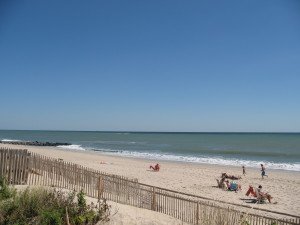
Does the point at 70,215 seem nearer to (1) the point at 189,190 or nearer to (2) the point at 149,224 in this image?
(2) the point at 149,224

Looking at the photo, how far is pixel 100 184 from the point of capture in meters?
13.2

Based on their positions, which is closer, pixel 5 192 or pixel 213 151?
pixel 5 192

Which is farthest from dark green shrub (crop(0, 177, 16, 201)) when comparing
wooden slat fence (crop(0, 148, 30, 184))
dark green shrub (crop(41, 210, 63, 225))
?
wooden slat fence (crop(0, 148, 30, 184))

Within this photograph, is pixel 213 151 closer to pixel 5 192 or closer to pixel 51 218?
pixel 5 192

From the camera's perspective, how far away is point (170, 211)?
11875 mm

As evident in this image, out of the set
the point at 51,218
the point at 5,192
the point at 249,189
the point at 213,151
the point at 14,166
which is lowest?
the point at 249,189

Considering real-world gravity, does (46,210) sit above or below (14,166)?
below

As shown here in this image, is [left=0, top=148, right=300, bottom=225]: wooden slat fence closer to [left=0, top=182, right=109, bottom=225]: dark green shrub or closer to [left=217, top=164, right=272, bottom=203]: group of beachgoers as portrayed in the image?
[left=0, top=182, right=109, bottom=225]: dark green shrub

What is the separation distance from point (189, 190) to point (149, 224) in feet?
37.6

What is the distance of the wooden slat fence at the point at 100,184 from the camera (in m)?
11.4

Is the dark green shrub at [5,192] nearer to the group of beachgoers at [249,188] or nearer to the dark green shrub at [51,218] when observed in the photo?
the dark green shrub at [51,218]

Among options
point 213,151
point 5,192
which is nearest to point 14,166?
point 5,192

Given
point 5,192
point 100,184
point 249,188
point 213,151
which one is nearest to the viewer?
point 5,192

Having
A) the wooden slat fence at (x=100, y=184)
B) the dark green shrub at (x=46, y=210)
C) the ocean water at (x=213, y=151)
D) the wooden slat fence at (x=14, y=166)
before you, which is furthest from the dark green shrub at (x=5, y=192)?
the ocean water at (x=213, y=151)
